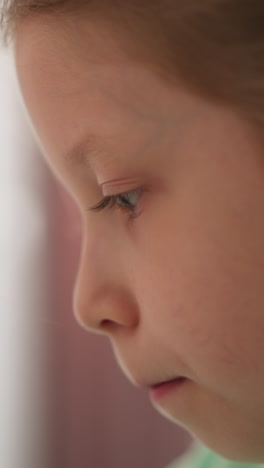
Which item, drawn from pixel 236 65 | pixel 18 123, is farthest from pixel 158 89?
pixel 18 123

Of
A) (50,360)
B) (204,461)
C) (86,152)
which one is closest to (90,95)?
(86,152)

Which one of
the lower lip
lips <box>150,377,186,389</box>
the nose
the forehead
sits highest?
the forehead

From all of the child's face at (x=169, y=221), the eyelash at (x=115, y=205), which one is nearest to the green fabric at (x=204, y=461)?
the child's face at (x=169, y=221)

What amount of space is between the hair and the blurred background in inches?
15.1

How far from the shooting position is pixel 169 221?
1.28 feet

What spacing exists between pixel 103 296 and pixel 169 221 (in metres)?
0.08

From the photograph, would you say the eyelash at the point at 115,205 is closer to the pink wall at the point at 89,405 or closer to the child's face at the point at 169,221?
the child's face at the point at 169,221

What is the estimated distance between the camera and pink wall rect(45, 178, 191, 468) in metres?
0.86

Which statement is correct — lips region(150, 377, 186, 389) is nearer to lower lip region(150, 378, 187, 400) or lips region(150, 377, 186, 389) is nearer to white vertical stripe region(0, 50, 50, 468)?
lower lip region(150, 378, 187, 400)

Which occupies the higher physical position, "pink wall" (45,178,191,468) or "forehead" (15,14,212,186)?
"forehead" (15,14,212,186)

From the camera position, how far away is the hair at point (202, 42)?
1.09ft

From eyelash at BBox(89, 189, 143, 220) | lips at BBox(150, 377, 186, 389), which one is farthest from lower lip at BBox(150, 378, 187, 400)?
eyelash at BBox(89, 189, 143, 220)

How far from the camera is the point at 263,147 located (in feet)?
1.15

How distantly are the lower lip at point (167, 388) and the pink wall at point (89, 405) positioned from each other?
0.40 metres
